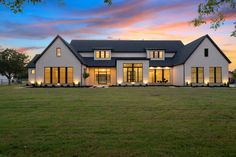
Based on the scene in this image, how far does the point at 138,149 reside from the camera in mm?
5273

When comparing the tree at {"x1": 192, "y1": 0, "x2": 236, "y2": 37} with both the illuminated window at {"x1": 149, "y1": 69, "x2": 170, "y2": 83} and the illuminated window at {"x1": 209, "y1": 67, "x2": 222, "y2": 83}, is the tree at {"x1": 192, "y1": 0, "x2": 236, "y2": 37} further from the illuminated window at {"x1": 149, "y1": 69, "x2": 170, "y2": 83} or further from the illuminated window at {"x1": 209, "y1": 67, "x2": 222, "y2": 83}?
the illuminated window at {"x1": 149, "y1": 69, "x2": 170, "y2": 83}

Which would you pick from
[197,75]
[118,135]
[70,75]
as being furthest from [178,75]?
[118,135]

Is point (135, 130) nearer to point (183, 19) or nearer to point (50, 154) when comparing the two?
point (50, 154)

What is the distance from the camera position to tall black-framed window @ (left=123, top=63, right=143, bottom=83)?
1581 inches

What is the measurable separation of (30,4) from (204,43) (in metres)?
35.5

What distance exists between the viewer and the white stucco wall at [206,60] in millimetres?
38406

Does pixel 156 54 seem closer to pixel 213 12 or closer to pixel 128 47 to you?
pixel 128 47

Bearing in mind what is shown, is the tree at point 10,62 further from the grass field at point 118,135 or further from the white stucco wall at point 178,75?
the grass field at point 118,135

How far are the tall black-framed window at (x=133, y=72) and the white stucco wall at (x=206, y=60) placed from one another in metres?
6.95

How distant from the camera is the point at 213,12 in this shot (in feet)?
25.9

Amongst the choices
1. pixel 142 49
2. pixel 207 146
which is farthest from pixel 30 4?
pixel 142 49

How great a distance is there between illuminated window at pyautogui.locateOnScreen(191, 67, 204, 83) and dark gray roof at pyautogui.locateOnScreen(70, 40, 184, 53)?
723 cm

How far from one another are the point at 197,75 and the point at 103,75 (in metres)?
14.7

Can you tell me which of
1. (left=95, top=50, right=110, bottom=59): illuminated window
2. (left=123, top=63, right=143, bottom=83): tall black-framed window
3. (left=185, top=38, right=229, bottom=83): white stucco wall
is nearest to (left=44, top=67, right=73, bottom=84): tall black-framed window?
(left=95, top=50, right=110, bottom=59): illuminated window
